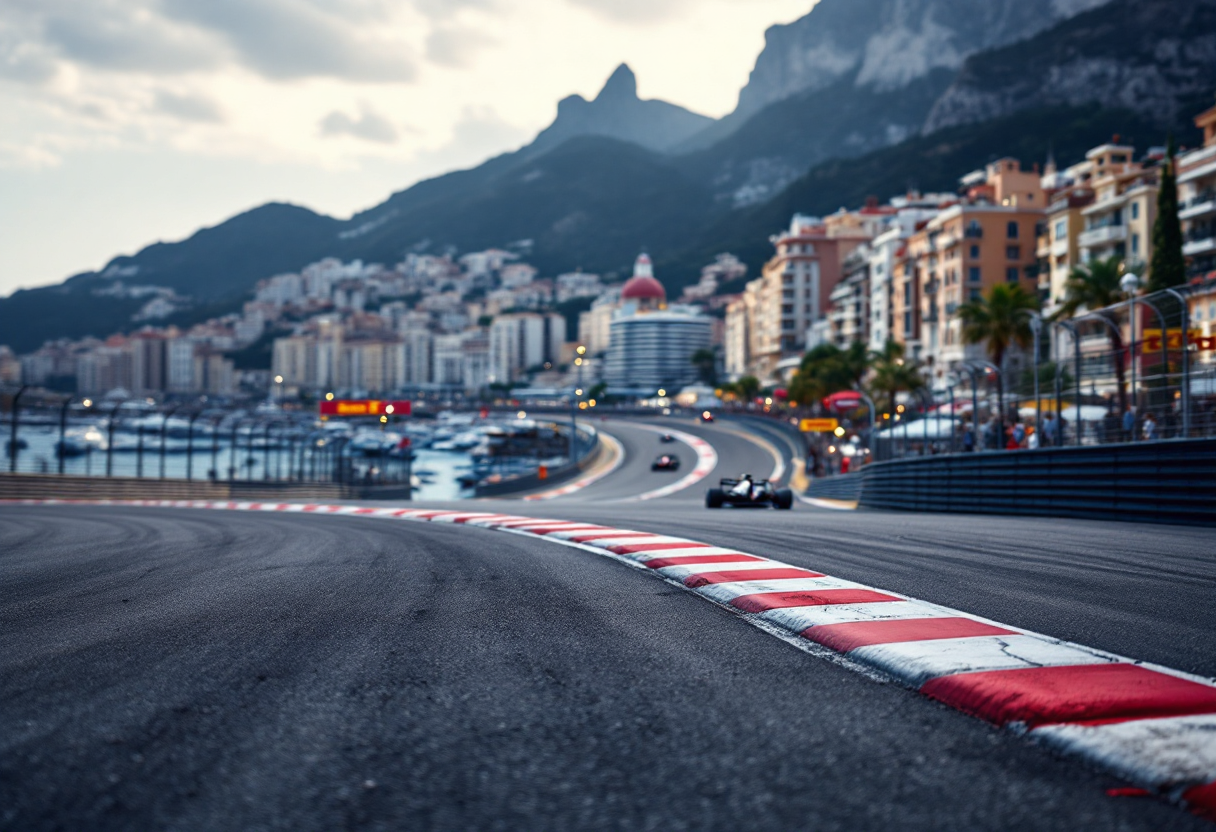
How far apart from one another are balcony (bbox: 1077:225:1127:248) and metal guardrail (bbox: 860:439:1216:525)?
44656 millimetres

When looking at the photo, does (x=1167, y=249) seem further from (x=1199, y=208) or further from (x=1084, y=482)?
(x=1084, y=482)

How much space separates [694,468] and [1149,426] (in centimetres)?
4746

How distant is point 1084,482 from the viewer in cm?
1334

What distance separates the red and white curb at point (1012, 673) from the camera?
2.88 m

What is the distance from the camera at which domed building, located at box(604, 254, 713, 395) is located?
191 meters

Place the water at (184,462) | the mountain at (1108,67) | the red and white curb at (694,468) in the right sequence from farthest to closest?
the mountain at (1108,67), the water at (184,462), the red and white curb at (694,468)

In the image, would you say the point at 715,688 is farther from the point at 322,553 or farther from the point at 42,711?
the point at 322,553

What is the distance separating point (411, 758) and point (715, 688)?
1.33 meters

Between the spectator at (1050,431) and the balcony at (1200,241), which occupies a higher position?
the balcony at (1200,241)

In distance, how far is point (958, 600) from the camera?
5715 mm

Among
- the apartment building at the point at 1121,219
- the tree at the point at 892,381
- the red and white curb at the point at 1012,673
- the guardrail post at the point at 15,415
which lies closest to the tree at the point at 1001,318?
the tree at the point at 892,381

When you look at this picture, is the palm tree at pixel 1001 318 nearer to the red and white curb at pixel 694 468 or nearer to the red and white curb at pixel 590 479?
the red and white curb at pixel 694 468

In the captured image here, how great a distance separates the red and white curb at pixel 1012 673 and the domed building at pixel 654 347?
181 metres

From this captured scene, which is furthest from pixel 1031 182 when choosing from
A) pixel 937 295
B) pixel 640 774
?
pixel 640 774
